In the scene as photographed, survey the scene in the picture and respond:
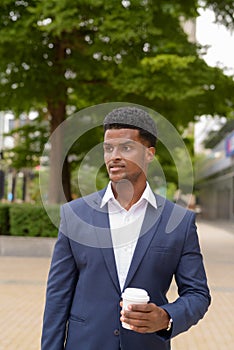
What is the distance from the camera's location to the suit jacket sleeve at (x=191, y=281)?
7.25 feet

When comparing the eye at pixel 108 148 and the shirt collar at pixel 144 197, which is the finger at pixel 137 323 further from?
the eye at pixel 108 148

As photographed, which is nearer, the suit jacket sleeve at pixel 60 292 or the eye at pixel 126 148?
the eye at pixel 126 148

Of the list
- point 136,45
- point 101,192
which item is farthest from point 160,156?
point 101,192

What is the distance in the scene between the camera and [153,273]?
2.26 metres

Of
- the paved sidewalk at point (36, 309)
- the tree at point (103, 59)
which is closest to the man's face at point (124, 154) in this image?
the paved sidewalk at point (36, 309)

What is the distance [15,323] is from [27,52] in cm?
1032

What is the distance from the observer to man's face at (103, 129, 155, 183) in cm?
219

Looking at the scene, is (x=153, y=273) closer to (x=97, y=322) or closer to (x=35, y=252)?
(x=97, y=322)

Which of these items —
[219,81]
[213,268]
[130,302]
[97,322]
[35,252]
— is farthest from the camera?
[219,81]

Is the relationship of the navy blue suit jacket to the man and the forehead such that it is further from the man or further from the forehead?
the forehead

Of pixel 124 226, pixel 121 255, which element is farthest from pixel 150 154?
pixel 121 255

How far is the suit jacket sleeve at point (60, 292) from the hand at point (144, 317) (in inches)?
17.4

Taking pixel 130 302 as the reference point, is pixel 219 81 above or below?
above

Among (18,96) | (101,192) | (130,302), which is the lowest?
(130,302)
